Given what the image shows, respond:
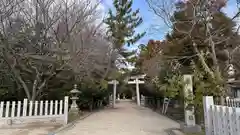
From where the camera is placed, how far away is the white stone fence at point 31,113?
8.75 meters

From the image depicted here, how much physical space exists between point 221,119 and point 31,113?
23.9ft

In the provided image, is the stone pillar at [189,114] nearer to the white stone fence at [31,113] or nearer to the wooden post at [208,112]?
the wooden post at [208,112]

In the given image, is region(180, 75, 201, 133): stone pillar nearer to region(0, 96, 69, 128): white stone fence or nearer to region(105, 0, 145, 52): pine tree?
region(0, 96, 69, 128): white stone fence

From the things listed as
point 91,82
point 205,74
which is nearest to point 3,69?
point 91,82

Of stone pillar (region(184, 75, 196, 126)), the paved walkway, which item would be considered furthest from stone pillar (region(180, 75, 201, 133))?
the paved walkway

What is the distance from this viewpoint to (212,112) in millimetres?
5207

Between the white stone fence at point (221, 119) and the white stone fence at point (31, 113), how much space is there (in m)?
5.67

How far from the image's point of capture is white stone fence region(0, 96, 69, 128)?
875 cm

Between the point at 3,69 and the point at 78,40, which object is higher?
the point at 78,40

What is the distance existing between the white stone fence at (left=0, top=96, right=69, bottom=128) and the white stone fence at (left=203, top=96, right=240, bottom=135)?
5.67 m

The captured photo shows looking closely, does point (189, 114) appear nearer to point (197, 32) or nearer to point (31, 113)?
point (197, 32)

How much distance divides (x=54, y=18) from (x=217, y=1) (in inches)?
286

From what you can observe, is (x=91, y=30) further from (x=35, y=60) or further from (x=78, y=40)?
(x=35, y=60)

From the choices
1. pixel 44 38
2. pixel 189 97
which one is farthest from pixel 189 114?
pixel 44 38
